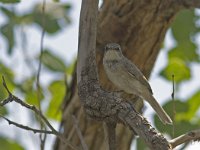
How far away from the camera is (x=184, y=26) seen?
4555mm

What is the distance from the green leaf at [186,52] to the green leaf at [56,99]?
931mm

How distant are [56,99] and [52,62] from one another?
1.46 feet

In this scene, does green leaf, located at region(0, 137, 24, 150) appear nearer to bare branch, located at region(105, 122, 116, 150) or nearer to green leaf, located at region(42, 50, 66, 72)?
green leaf, located at region(42, 50, 66, 72)

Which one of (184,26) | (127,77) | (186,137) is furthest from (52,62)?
(186,137)

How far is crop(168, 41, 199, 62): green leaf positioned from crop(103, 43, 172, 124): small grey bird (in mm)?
763

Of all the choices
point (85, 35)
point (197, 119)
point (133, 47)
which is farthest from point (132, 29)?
point (85, 35)

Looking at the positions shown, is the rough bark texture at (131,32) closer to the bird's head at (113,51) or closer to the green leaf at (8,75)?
the bird's head at (113,51)

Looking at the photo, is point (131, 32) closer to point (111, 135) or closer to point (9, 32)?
point (9, 32)

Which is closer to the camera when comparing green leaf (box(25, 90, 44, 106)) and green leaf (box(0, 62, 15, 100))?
green leaf (box(0, 62, 15, 100))

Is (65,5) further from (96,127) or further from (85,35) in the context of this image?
(85,35)

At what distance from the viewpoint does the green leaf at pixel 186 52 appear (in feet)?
Result: 15.3

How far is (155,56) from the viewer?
14.6 feet

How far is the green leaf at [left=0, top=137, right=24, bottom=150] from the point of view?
14.0ft

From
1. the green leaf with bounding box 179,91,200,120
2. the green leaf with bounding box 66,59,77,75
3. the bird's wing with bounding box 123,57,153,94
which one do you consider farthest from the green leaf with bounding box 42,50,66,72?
the green leaf with bounding box 179,91,200,120
